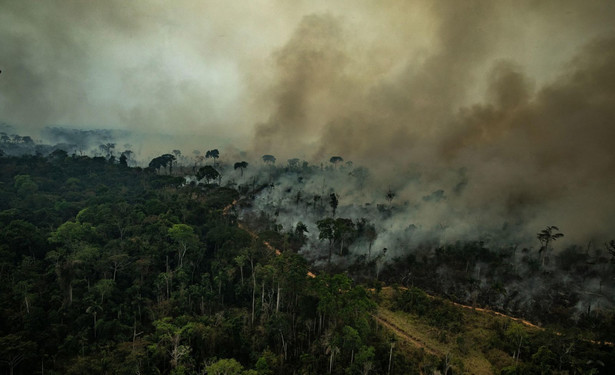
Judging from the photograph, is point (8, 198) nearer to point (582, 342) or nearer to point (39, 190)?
point (39, 190)

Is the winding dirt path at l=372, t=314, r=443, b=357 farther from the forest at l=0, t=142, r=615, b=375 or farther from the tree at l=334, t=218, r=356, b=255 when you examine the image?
the tree at l=334, t=218, r=356, b=255

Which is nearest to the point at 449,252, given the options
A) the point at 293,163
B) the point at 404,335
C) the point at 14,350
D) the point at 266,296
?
the point at 404,335

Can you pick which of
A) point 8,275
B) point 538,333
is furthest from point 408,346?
point 8,275

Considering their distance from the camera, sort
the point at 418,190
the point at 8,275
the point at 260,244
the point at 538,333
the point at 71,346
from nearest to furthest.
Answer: the point at 71,346 < the point at 8,275 < the point at 538,333 < the point at 260,244 < the point at 418,190

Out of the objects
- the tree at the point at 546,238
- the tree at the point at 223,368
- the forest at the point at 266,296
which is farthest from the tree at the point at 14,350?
the tree at the point at 546,238

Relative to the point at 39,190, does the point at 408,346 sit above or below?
below

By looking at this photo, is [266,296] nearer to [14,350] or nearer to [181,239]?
[181,239]

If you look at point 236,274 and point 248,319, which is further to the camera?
point 236,274
